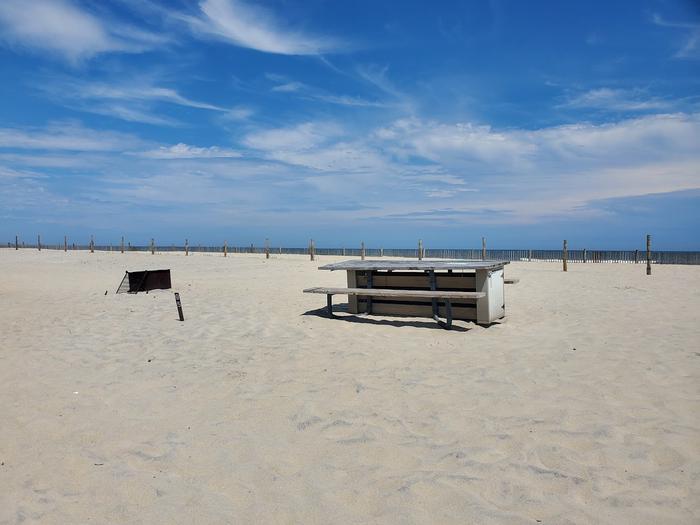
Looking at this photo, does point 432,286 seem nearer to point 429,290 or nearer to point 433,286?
point 433,286

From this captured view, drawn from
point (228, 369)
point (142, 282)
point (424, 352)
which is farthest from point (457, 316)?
point (142, 282)

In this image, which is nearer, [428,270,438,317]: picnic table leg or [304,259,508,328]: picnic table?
[304,259,508,328]: picnic table

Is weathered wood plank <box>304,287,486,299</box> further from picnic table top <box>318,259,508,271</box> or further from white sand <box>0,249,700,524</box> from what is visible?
white sand <box>0,249,700,524</box>

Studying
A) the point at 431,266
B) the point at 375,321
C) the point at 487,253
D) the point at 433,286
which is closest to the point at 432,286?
the point at 433,286

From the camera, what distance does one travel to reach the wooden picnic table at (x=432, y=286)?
7766mm

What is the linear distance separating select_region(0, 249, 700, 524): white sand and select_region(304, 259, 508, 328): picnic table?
518 millimetres

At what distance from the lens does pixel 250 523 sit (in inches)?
101

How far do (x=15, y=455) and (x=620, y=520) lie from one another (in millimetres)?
3931

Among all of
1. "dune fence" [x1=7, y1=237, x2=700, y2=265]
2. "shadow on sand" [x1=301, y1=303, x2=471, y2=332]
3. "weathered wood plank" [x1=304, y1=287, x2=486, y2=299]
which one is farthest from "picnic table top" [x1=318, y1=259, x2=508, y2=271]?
"dune fence" [x1=7, y1=237, x2=700, y2=265]

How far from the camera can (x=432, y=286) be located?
26.9ft

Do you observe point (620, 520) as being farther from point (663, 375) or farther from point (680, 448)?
point (663, 375)

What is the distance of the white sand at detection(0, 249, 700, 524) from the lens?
2730 mm

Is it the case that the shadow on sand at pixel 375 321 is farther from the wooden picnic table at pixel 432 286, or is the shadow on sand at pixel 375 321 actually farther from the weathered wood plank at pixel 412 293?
the weathered wood plank at pixel 412 293

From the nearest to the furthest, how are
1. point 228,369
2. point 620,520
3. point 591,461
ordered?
point 620,520
point 591,461
point 228,369
